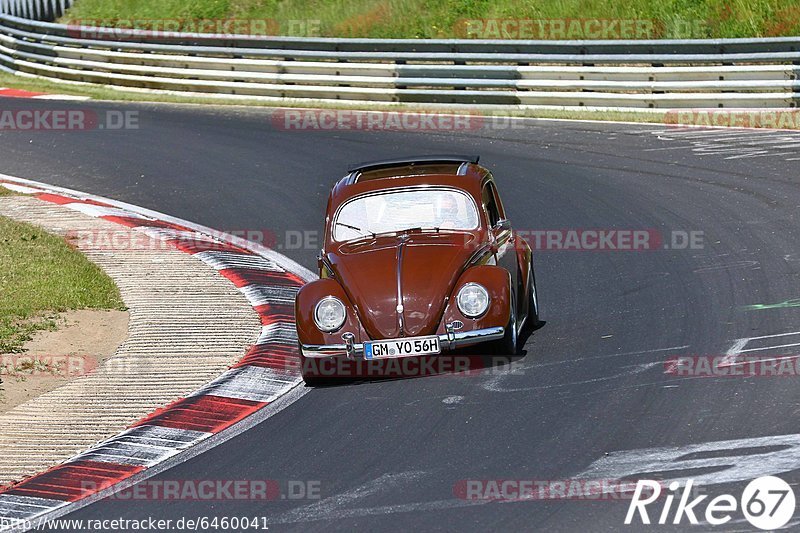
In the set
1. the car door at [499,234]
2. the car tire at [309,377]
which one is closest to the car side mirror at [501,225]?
the car door at [499,234]

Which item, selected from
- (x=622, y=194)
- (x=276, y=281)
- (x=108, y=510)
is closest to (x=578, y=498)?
(x=108, y=510)

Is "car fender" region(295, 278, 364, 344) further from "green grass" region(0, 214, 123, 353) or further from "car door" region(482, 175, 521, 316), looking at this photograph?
"green grass" region(0, 214, 123, 353)

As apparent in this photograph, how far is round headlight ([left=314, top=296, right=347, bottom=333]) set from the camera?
918 centimetres

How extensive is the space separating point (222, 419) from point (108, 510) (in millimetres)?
1660

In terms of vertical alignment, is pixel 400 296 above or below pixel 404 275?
below

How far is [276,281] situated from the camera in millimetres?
12406

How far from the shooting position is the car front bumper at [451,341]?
902 cm

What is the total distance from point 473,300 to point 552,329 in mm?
1295

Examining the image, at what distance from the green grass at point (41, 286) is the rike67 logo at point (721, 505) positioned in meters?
5.87

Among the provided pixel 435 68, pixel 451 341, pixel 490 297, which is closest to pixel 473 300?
pixel 490 297

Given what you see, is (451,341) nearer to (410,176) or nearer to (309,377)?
(309,377)

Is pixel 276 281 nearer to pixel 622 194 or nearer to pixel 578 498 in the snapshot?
pixel 622 194

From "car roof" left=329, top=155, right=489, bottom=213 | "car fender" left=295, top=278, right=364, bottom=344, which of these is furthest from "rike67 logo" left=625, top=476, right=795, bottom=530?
"car roof" left=329, top=155, right=489, bottom=213

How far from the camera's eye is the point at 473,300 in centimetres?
913
